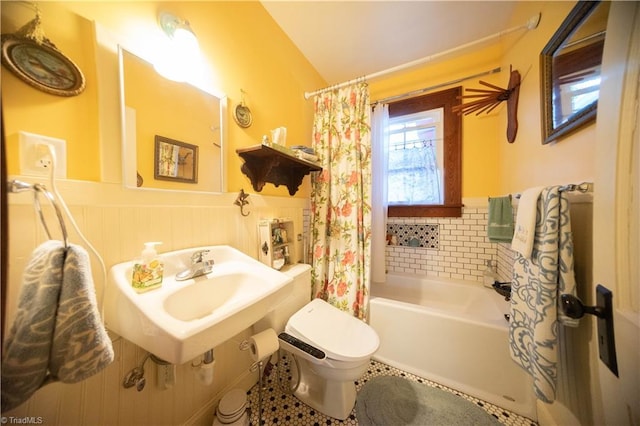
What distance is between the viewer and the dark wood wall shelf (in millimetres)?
1125

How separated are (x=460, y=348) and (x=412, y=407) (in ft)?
1.44

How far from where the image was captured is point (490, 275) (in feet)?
5.50

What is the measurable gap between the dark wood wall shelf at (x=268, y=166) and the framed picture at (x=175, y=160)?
0.26 m

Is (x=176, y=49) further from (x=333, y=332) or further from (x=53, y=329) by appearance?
(x=333, y=332)

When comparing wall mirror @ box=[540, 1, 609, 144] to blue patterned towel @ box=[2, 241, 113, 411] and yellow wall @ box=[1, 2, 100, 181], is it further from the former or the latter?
yellow wall @ box=[1, 2, 100, 181]

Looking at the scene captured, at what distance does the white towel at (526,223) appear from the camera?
31.9 inches

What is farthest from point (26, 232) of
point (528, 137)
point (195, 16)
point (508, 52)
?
point (508, 52)

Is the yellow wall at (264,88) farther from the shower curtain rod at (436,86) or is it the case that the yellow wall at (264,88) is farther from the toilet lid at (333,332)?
the toilet lid at (333,332)

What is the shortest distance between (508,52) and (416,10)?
0.83 m

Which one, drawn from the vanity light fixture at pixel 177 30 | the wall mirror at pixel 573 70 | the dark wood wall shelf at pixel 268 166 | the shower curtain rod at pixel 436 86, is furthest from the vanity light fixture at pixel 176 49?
the wall mirror at pixel 573 70

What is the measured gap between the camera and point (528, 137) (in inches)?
48.8

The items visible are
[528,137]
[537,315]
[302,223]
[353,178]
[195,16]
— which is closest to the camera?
[537,315]

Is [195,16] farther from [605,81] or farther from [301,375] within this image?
[301,375]

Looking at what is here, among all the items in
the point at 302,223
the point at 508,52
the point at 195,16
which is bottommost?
the point at 302,223
